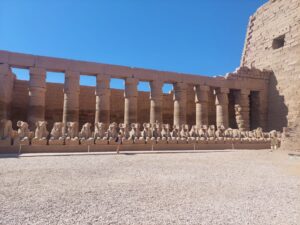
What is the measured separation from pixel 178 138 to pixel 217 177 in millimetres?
7602

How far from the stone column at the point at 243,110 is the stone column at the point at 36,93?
1366 cm

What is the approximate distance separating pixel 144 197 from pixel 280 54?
64.3 feet

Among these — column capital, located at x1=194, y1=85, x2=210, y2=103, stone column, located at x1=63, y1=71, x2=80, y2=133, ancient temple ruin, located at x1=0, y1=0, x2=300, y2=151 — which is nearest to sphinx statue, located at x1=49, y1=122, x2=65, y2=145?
ancient temple ruin, located at x1=0, y1=0, x2=300, y2=151

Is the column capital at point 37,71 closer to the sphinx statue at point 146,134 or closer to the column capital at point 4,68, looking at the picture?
the column capital at point 4,68

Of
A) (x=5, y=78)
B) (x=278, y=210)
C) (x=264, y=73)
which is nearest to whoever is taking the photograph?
(x=278, y=210)

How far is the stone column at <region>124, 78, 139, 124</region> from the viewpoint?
16297 mm

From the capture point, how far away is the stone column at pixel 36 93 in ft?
46.8

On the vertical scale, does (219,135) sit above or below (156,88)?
below

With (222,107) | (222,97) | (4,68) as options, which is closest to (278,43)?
(222,97)

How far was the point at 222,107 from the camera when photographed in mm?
18875

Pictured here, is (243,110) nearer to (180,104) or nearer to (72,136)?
(180,104)

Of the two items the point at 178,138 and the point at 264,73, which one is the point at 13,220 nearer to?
the point at 178,138

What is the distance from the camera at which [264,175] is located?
5637mm

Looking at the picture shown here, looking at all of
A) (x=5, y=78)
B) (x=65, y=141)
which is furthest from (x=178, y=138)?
(x=5, y=78)
